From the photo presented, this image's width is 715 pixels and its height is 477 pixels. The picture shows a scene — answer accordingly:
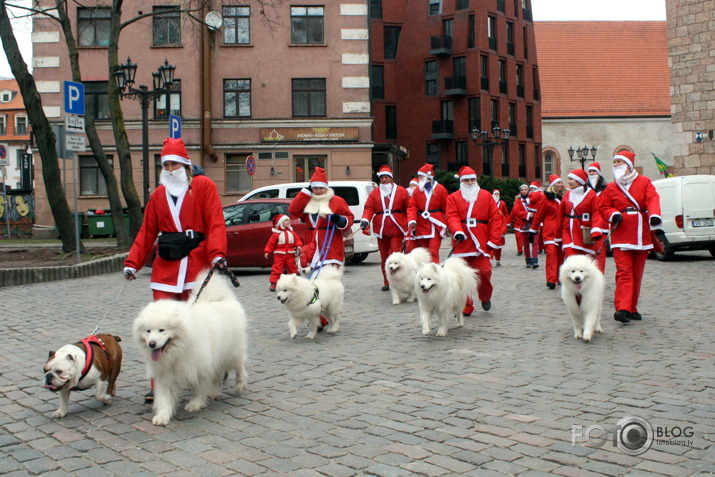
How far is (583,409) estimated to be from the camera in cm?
575

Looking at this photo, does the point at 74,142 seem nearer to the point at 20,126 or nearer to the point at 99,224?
the point at 99,224

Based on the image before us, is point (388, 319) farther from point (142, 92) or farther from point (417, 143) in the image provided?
point (417, 143)

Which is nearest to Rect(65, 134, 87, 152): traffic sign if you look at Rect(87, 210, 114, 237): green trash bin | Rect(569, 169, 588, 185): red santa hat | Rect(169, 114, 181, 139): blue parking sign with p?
Rect(169, 114, 181, 139): blue parking sign with p

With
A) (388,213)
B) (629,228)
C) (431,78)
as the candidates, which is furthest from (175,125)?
(431,78)

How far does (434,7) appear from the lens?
60250 mm

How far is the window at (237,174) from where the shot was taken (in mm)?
35000

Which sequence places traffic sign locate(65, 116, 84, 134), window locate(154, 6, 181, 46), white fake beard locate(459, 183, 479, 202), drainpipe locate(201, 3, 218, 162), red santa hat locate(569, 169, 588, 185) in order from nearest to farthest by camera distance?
1. white fake beard locate(459, 183, 479, 202)
2. red santa hat locate(569, 169, 588, 185)
3. traffic sign locate(65, 116, 84, 134)
4. drainpipe locate(201, 3, 218, 162)
5. window locate(154, 6, 181, 46)

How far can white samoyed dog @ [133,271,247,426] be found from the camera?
5.57 m

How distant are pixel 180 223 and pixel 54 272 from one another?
1128cm

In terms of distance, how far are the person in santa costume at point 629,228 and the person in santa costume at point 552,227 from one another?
2.96 meters

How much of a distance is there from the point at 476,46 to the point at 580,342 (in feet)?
172

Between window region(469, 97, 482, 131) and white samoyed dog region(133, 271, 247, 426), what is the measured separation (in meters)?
53.7

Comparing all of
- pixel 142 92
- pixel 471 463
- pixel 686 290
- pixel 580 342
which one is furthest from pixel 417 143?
pixel 471 463

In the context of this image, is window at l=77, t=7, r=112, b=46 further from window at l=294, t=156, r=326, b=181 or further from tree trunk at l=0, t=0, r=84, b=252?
tree trunk at l=0, t=0, r=84, b=252
